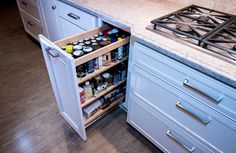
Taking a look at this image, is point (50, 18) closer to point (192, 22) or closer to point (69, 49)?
point (69, 49)

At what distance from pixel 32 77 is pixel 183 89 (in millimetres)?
1631

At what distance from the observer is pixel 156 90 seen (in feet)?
3.28

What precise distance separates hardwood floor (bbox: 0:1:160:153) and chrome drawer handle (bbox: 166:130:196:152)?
1.09ft

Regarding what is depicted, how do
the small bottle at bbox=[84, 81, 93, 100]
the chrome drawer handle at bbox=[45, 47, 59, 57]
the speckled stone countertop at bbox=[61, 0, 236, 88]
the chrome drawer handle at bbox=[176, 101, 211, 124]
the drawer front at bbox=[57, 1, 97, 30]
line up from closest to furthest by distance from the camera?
the speckled stone countertop at bbox=[61, 0, 236, 88] < the chrome drawer handle at bbox=[176, 101, 211, 124] < the chrome drawer handle at bbox=[45, 47, 59, 57] < the small bottle at bbox=[84, 81, 93, 100] < the drawer front at bbox=[57, 1, 97, 30]

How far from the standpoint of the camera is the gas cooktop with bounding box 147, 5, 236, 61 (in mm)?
800

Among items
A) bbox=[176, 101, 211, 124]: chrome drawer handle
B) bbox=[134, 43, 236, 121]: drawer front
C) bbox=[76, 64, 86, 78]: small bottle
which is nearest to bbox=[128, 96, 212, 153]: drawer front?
bbox=[176, 101, 211, 124]: chrome drawer handle

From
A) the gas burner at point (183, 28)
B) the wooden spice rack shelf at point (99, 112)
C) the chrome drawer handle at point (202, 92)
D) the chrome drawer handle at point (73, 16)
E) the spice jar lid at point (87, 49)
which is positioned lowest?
the wooden spice rack shelf at point (99, 112)

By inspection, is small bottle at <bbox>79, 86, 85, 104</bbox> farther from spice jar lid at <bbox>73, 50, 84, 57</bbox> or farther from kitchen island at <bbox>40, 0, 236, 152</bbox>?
spice jar lid at <bbox>73, 50, 84, 57</bbox>

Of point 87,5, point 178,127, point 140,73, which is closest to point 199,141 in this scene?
point 178,127

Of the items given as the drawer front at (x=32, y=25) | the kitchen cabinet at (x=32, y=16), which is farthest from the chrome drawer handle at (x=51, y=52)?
the drawer front at (x=32, y=25)

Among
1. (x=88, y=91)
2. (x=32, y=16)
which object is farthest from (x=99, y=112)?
(x=32, y=16)

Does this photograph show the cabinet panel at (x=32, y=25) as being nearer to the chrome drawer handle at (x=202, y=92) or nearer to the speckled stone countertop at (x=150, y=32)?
the speckled stone countertop at (x=150, y=32)

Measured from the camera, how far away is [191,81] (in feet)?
2.65

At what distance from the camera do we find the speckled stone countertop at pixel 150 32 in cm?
71
